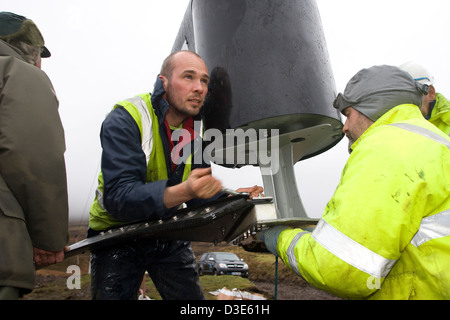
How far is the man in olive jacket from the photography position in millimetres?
1071

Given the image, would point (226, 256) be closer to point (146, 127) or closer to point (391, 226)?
point (146, 127)

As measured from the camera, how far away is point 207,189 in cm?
154

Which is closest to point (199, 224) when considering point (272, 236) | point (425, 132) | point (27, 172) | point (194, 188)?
point (194, 188)

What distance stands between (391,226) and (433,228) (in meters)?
0.19

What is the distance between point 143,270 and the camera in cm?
212

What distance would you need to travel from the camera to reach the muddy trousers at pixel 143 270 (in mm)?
1912

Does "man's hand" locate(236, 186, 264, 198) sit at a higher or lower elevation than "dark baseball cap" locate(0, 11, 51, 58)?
lower

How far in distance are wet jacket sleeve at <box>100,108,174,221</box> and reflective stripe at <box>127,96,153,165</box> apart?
43mm

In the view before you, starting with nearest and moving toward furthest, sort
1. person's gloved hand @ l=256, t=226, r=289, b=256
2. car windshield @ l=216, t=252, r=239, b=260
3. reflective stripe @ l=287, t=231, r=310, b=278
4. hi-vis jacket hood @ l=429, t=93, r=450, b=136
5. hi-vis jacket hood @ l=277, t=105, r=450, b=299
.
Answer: hi-vis jacket hood @ l=277, t=105, r=450, b=299 < reflective stripe @ l=287, t=231, r=310, b=278 < person's gloved hand @ l=256, t=226, r=289, b=256 < hi-vis jacket hood @ l=429, t=93, r=450, b=136 < car windshield @ l=216, t=252, r=239, b=260

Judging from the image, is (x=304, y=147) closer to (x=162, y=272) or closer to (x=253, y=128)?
(x=253, y=128)

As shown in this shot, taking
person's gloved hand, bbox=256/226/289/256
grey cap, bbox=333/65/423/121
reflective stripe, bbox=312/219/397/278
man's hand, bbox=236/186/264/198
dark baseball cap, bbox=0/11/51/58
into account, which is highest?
dark baseball cap, bbox=0/11/51/58

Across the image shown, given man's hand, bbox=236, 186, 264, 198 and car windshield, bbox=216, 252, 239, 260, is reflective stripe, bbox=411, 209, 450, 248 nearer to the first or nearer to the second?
man's hand, bbox=236, 186, 264, 198

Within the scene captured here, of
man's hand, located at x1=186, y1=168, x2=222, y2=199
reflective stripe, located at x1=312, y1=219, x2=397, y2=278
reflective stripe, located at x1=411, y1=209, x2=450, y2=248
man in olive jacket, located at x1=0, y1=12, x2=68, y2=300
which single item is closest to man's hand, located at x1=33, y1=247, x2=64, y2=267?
man in olive jacket, located at x1=0, y1=12, x2=68, y2=300

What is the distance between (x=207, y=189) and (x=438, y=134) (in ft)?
3.37
